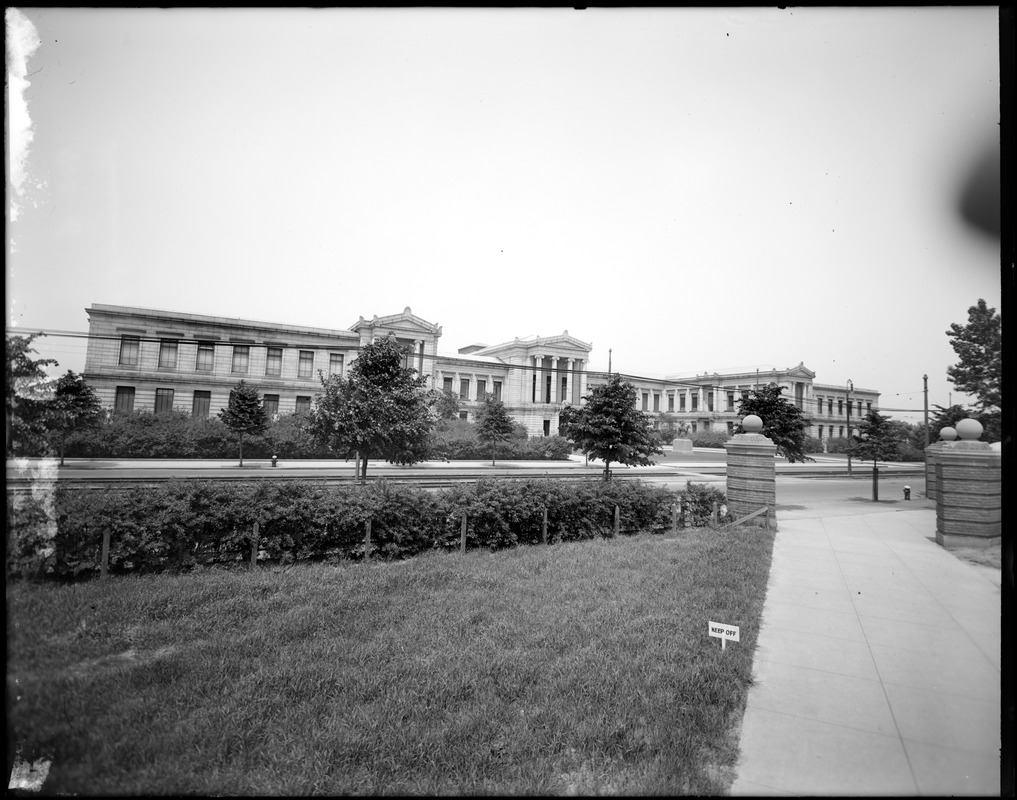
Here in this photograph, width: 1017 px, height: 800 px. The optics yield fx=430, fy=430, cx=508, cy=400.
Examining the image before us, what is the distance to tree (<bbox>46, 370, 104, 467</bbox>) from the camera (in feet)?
6.96

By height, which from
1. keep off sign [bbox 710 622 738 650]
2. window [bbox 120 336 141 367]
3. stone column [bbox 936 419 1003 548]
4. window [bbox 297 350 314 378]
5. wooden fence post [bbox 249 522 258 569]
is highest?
window [bbox 297 350 314 378]

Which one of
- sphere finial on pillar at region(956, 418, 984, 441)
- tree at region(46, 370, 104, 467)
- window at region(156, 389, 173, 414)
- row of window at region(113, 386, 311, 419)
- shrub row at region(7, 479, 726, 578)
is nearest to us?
sphere finial on pillar at region(956, 418, 984, 441)

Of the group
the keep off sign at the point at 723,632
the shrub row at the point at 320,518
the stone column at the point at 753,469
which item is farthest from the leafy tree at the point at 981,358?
the stone column at the point at 753,469

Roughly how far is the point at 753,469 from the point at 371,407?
10039 mm

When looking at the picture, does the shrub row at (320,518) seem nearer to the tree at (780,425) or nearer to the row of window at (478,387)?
the tree at (780,425)

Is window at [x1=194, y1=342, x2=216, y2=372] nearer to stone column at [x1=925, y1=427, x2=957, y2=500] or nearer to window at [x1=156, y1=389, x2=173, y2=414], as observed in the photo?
window at [x1=156, y1=389, x2=173, y2=414]

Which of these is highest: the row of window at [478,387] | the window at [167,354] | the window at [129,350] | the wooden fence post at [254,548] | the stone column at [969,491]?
the row of window at [478,387]

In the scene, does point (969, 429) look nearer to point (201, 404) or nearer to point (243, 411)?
point (201, 404)

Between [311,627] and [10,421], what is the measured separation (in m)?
3.32

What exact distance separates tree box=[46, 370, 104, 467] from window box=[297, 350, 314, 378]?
4.51 meters

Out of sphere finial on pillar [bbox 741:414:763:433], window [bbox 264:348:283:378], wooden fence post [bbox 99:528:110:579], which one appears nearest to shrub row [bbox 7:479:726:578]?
wooden fence post [bbox 99:528:110:579]

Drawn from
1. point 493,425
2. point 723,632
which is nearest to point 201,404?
point 723,632

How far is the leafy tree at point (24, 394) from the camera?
5.16 ft

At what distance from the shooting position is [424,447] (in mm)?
13953
